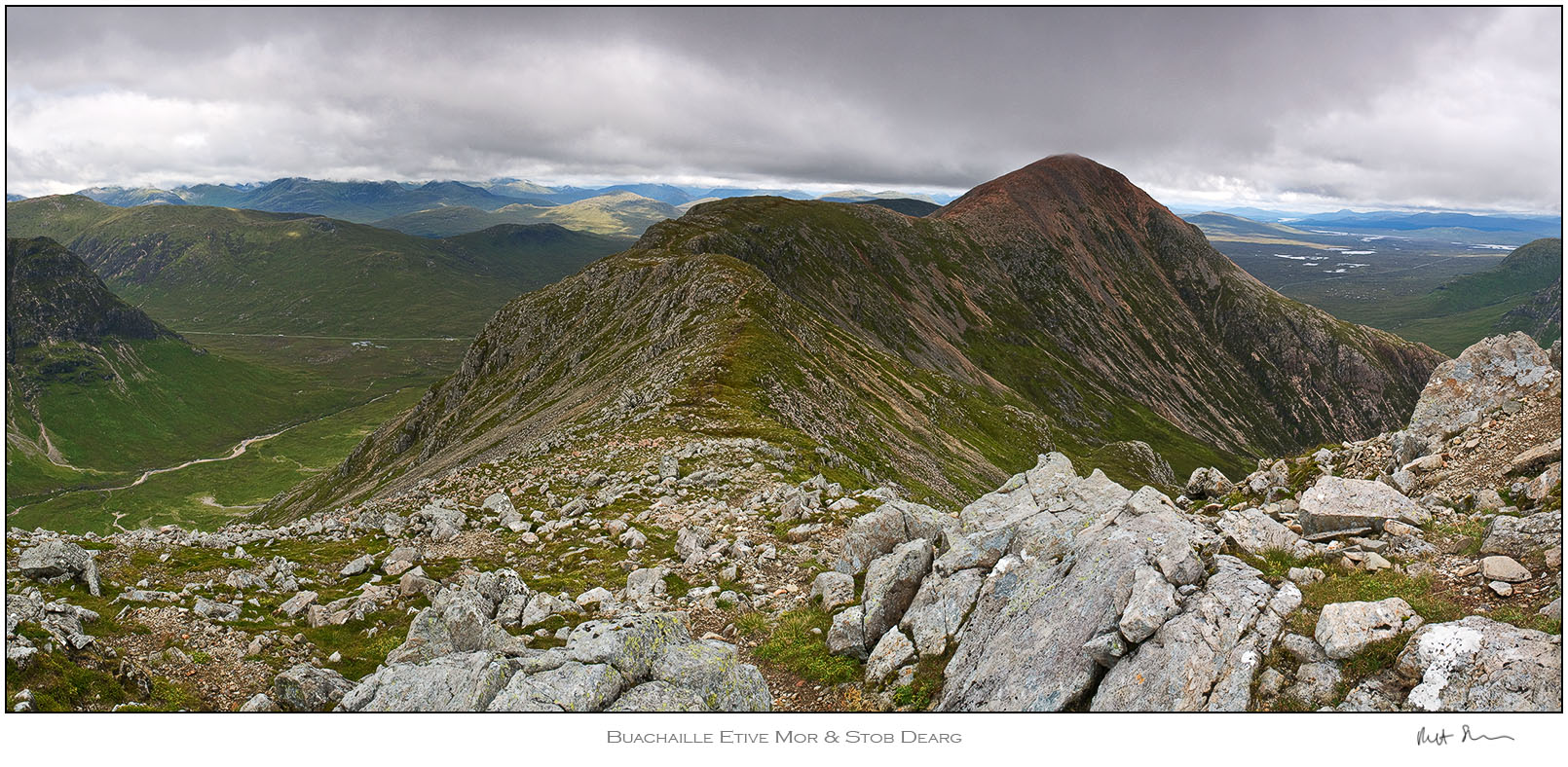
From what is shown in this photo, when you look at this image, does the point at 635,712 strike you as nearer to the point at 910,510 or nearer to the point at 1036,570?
the point at 1036,570

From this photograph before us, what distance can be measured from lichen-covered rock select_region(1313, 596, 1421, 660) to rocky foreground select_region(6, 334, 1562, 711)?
61mm

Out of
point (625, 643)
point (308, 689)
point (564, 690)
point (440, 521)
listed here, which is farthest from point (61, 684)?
point (440, 521)

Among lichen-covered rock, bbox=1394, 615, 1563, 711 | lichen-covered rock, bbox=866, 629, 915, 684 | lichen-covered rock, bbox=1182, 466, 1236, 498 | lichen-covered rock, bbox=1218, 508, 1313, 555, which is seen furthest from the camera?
lichen-covered rock, bbox=1182, 466, 1236, 498

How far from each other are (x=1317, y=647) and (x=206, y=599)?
34355 millimetres

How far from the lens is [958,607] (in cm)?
2100

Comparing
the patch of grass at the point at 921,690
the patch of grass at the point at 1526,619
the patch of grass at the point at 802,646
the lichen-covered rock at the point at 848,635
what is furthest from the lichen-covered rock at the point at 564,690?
the patch of grass at the point at 1526,619

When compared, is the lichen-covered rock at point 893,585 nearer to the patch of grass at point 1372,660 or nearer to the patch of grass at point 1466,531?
the patch of grass at point 1372,660

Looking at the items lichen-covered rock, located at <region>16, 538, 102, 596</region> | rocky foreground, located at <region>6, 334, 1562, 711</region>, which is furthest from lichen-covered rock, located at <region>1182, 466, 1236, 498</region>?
lichen-covered rock, located at <region>16, 538, 102, 596</region>

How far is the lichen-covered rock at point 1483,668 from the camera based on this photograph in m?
14.3

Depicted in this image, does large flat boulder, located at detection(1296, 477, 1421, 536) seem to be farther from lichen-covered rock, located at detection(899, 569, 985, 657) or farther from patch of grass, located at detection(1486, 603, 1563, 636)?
lichen-covered rock, located at detection(899, 569, 985, 657)

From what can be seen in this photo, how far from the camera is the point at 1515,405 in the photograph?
24.6m

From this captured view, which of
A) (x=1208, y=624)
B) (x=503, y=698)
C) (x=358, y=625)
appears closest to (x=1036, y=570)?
(x=1208, y=624)

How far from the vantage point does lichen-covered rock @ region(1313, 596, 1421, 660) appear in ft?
50.8

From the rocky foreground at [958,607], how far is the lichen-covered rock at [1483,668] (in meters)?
0.04
